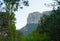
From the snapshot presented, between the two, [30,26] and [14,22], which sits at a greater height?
[14,22]

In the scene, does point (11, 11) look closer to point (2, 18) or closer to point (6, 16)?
point (6, 16)

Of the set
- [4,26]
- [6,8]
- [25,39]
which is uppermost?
[6,8]

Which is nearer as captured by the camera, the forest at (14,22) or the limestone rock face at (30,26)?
the forest at (14,22)

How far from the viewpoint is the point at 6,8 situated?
1190 inches

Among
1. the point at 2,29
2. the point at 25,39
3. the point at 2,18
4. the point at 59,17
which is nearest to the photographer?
the point at 59,17

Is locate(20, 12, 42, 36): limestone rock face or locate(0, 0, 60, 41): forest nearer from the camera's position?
locate(0, 0, 60, 41): forest

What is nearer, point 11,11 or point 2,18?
point 11,11

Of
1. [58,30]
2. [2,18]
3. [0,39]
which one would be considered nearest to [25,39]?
[0,39]

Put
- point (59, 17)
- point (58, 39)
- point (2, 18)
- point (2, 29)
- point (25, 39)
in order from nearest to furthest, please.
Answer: point (59, 17) → point (58, 39) → point (2, 18) → point (2, 29) → point (25, 39)

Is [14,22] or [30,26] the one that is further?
[30,26]

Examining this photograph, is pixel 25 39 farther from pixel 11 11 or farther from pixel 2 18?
pixel 11 11

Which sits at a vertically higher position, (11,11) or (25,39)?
(11,11)

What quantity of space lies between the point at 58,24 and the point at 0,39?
15.2 m

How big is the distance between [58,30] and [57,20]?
991 millimetres
